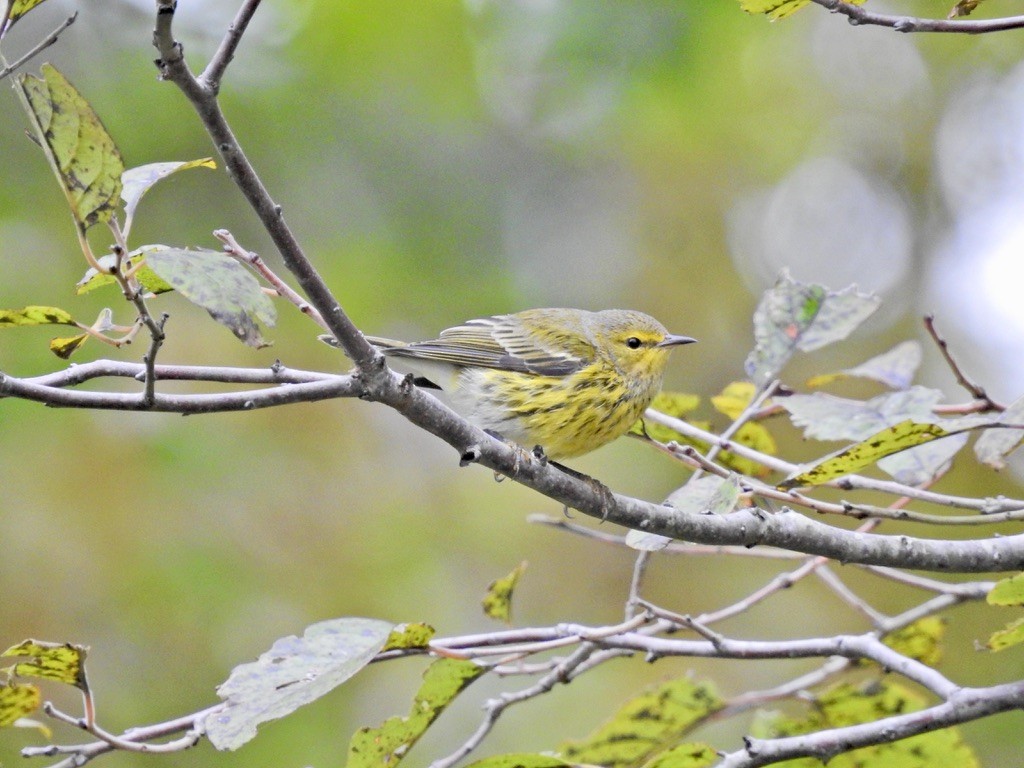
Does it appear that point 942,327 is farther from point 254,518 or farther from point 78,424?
point 78,424

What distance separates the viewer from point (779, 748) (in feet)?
6.91

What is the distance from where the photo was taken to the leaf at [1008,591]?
1.95m

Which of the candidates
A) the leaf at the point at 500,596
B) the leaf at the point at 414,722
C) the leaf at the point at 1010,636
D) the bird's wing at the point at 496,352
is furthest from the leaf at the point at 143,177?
the leaf at the point at 1010,636

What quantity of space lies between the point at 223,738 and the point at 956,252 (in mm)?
7110

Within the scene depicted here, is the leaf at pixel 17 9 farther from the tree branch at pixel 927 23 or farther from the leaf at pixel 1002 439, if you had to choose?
the leaf at pixel 1002 439

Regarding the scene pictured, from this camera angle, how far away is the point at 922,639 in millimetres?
2910

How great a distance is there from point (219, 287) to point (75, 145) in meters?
0.30

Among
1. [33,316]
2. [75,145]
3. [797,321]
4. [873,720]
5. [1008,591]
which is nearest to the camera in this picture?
[75,145]

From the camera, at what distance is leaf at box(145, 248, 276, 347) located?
4.92ft

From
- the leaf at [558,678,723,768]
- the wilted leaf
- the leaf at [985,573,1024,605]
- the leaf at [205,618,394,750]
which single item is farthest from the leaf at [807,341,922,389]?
the leaf at [205,618,394,750]

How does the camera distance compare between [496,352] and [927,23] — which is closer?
[927,23]

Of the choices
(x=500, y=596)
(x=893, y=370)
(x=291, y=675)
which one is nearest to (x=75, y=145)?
(x=291, y=675)

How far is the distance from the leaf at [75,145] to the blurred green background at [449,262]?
12.0 ft

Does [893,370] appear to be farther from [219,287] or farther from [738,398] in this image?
[219,287]
